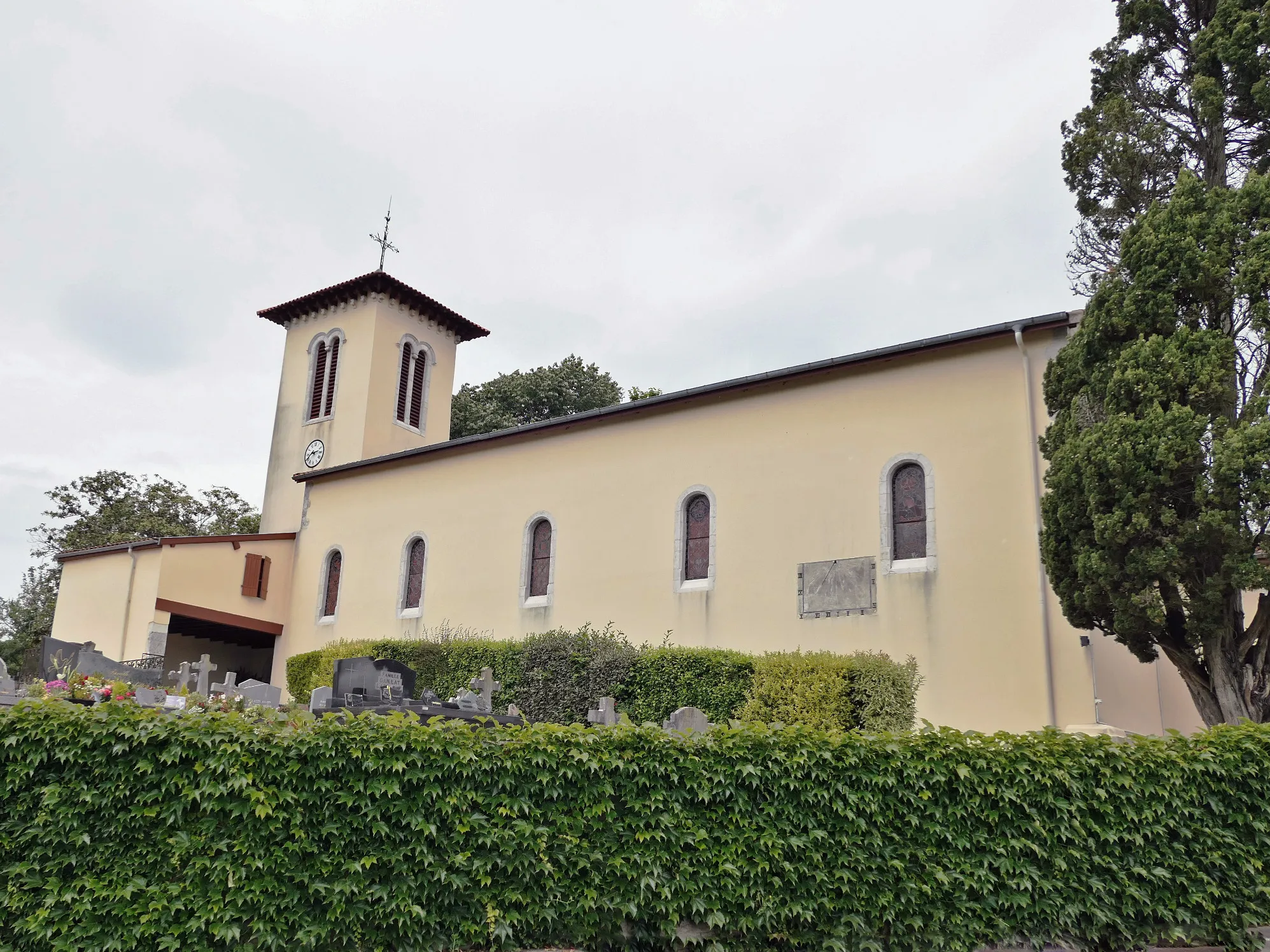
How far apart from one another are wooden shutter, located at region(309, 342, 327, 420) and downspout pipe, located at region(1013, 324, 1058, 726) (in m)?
19.9

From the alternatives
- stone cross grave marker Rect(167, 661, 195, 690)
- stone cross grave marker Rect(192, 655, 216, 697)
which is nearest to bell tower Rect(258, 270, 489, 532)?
stone cross grave marker Rect(167, 661, 195, 690)

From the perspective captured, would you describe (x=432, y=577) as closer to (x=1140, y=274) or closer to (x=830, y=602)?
(x=830, y=602)

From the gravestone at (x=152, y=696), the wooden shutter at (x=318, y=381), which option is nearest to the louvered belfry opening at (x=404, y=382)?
the wooden shutter at (x=318, y=381)

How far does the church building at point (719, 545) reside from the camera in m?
13.9

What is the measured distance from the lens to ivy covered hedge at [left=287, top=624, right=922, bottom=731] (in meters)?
13.2

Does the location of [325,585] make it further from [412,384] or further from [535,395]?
[535,395]

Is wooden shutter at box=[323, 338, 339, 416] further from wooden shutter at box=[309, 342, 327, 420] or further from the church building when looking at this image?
the church building

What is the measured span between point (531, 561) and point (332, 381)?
1145 cm

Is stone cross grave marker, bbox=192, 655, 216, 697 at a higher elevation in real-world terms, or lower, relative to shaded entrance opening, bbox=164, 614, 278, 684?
A: lower

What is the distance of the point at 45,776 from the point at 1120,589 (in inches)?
386

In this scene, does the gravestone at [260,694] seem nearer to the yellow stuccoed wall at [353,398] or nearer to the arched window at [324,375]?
the yellow stuccoed wall at [353,398]

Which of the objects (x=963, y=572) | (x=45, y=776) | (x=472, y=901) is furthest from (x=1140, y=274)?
(x=45, y=776)

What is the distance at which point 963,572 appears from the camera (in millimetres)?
14305

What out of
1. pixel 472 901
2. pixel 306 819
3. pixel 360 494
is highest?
pixel 360 494
